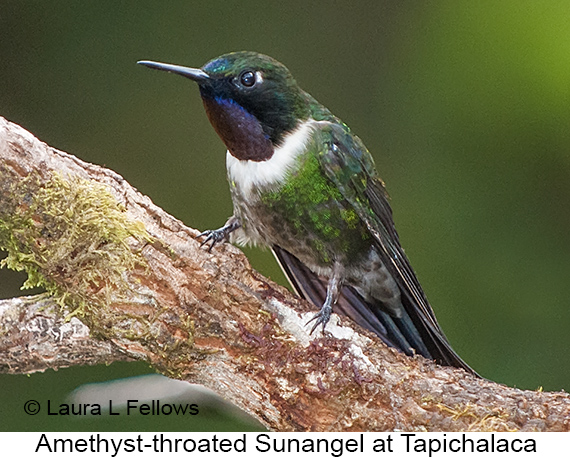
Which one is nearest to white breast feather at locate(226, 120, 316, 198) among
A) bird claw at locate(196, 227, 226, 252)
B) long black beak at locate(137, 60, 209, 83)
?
bird claw at locate(196, 227, 226, 252)

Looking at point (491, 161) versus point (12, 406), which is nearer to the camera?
point (12, 406)

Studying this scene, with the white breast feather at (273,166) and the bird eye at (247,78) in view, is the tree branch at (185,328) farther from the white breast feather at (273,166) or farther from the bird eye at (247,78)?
the bird eye at (247,78)

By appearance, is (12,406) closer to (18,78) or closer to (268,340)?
(18,78)

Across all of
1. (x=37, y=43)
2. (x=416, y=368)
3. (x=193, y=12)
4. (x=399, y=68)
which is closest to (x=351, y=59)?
(x=399, y=68)

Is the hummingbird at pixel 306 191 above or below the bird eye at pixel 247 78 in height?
below

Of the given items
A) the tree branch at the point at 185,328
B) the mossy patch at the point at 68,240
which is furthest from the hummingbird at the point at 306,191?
the mossy patch at the point at 68,240

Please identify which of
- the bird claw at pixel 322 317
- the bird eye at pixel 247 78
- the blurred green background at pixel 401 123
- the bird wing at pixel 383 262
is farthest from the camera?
the blurred green background at pixel 401 123
